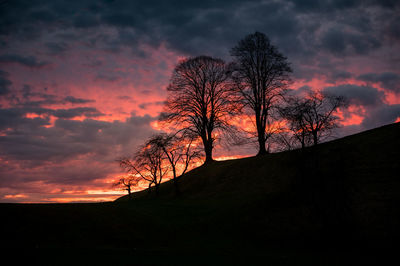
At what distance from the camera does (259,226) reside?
2039 centimetres

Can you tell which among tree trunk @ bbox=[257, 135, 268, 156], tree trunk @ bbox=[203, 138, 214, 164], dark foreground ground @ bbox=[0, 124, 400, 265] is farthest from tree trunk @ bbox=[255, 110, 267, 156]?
dark foreground ground @ bbox=[0, 124, 400, 265]

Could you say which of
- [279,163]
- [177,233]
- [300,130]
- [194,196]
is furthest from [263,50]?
[177,233]

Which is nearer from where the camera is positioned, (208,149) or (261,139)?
(261,139)

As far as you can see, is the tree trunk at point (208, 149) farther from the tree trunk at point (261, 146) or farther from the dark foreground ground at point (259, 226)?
the dark foreground ground at point (259, 226)

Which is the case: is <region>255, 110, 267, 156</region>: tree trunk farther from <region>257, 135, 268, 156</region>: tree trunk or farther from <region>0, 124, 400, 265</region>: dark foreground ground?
<region>0, 124, 400, 265</region>: dark foreground ground

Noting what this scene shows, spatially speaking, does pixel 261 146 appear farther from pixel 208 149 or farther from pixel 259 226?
pixel 259 226

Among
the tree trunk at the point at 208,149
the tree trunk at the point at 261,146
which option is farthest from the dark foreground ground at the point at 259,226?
the tree trunk at the point at 208,149

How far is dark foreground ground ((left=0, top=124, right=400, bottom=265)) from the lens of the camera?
47.5 feet

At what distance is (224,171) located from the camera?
3812 cm

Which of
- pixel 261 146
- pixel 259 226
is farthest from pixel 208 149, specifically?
pixel 259 226

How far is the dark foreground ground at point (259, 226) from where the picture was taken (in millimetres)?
14469

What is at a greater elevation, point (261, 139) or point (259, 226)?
point (261, 139)

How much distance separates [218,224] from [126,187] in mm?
42056

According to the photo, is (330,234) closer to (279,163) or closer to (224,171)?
(279,163)
